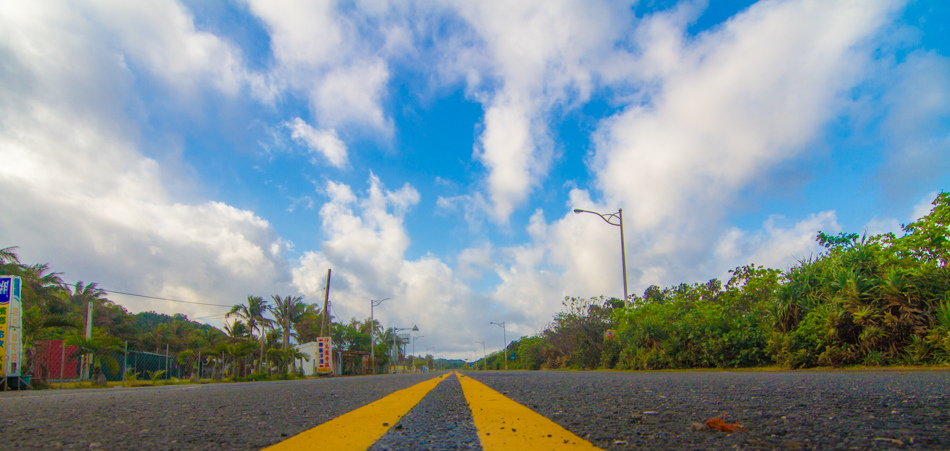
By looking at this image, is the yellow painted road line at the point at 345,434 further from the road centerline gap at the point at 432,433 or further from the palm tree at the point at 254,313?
the palm tree at the point at 254,313

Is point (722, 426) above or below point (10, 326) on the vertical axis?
below

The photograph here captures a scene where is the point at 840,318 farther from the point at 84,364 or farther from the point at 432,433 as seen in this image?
the point at 84,364

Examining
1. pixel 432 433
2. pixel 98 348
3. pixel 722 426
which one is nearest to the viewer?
pixel 722 426

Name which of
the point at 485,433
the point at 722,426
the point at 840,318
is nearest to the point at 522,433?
the point at 485,433

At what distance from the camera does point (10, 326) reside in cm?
1245

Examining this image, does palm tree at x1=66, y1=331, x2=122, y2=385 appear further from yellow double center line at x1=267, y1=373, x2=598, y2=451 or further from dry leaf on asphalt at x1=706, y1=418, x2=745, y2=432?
dry leaf on asphalt at x1=706, y1=418, x2=745, y2=432

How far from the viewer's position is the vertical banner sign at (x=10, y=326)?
12055 mm

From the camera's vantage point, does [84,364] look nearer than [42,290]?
Yes

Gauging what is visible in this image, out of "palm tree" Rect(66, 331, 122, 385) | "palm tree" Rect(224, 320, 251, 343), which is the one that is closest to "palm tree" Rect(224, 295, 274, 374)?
"palm tree" Rect(224, 320, 251, 343)

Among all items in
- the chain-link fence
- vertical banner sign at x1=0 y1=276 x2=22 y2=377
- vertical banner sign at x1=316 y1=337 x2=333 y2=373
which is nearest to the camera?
vertical banner sign at x1=0 y1=276 x2=22 y2=377

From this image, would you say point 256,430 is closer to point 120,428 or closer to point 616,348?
point 120,428

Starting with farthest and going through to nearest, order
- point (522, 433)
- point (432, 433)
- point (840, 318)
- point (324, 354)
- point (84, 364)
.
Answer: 1. point (324, 354)
2. point (84, 364)
3. point (840, 318)
4. point (432, 433)
5. point (522, 433)

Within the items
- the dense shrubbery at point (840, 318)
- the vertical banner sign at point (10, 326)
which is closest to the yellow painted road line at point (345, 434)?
the dense shrubbery at point (840, 318)

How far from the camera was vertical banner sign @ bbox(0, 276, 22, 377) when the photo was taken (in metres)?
12.1
